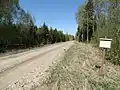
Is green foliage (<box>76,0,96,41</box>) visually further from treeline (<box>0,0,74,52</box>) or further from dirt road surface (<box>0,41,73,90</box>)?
dirt road surface (<box>0,41,73,90</box>)

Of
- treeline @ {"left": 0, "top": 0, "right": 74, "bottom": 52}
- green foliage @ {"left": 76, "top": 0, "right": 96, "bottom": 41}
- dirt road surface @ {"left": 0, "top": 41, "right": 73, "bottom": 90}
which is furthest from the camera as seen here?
green foliage @ {"left": 76, "top": 0, "right": 96, "bottom": 41}

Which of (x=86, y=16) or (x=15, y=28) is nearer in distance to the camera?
(x=15, y=28)

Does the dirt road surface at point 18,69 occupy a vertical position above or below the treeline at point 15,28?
below

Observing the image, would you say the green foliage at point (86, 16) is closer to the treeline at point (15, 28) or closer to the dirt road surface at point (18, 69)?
the treeline at point (15, 28)

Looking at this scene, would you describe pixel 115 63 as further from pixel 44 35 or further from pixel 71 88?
pixel 44 35

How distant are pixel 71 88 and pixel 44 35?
6993cm

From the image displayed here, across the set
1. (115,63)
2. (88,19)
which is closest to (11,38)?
(88,19)

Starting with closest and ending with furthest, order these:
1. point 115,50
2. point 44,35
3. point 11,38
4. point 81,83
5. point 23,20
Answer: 1. point 81,83
2. point 115,50
3. point 11,38
4. point 23,20
5. point 44,35

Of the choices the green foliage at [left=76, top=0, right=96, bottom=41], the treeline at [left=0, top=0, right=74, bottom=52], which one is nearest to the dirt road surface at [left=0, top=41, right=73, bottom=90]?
the treeline at [left=0, top=0, right=74, bottom=52]

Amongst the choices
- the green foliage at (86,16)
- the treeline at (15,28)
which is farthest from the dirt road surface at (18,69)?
the green foliage at (86,16)

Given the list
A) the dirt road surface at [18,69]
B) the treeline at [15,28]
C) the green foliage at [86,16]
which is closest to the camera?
the dirt road surface at [18,69]

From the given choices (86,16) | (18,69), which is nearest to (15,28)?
(86,16)

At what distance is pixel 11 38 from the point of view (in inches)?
1619

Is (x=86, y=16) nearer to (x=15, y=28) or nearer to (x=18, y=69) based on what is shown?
(x=15, y=28)
